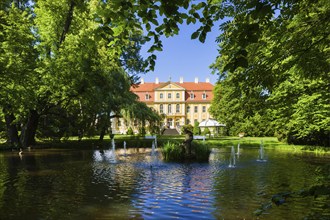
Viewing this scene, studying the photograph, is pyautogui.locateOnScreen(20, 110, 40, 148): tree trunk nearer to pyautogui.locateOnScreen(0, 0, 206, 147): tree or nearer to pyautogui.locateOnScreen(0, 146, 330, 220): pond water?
pyautogui.locateOnScreen(0, 0, 206, 147): tree

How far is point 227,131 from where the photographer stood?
1916 inches

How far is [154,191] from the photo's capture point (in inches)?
347

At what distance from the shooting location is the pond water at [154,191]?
674 centimetres

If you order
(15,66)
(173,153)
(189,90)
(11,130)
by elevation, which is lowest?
(173,153)

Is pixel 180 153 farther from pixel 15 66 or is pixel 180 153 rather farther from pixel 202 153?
pixel 15 66

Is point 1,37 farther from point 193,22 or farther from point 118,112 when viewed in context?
point 193,22

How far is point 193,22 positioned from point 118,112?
81.6 ft

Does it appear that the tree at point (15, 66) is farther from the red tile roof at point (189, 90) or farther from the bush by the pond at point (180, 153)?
the red tile roof at point (189, 90)

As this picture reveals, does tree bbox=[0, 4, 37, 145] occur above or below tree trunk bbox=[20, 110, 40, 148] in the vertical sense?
above

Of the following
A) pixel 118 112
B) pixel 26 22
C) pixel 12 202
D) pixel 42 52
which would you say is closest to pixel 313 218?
pixel 12 202

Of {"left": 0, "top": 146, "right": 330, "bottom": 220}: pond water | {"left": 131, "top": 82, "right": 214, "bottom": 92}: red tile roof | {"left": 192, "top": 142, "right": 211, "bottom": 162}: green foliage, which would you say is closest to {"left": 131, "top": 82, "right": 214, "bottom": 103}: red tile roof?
{"left": 131, "top": 82, "right": 214, "bottom": 92}: red tile roof

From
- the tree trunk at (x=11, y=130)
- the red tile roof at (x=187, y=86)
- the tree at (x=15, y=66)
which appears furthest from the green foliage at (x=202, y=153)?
the red tile roof at (x=187, y=86)

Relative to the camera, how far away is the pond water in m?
6.74

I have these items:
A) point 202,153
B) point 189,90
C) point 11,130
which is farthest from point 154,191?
point 189,90
